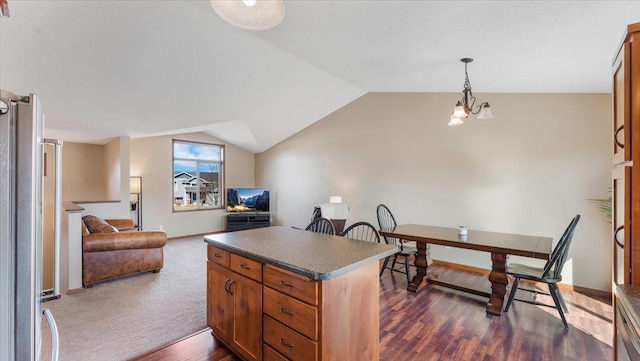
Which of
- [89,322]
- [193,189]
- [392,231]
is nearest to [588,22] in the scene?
[392,231]

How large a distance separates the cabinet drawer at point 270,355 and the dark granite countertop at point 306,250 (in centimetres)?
55

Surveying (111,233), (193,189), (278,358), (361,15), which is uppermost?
(361,15)

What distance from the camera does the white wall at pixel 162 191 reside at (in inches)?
256

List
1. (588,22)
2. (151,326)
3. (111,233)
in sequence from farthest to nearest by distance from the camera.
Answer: (111,233)
(151,326)
(588,22)

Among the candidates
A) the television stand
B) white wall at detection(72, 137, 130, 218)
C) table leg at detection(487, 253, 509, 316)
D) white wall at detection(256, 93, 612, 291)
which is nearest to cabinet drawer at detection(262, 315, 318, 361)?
table leg at detection(487, 253, 509, 316)

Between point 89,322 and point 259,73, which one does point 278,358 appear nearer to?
point 89,322

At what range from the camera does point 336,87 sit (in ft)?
16.7

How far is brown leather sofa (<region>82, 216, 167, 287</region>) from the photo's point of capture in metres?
3.83

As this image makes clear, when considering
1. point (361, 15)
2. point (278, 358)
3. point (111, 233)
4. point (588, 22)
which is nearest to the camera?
point (278, 358)

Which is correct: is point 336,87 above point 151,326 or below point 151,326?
above

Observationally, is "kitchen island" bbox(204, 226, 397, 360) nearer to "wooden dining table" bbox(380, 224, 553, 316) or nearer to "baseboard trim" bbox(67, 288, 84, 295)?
"wooden dining table" bbox(380, 224, 553, 316)

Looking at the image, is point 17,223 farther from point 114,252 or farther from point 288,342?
point 114,252

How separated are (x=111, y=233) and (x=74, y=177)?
11.9ft

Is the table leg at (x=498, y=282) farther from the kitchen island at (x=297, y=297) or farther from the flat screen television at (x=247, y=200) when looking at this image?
the flat screen television at (x=247, y=200)
